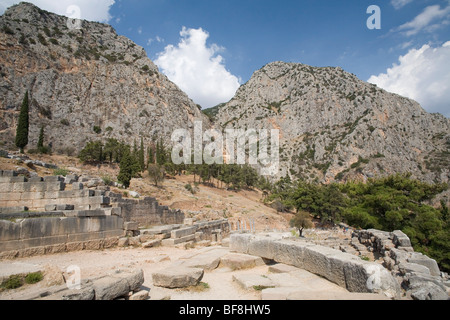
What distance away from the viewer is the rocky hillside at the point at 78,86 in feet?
187

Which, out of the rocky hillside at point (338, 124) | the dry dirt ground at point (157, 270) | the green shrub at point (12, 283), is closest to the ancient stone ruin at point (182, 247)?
the dry dirt ground at point (157, 270)

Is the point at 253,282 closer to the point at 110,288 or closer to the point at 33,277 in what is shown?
the point at 110,288

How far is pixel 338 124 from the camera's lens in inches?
4043

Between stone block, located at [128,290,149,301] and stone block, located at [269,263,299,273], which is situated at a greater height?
stone block, located at [128,290,149,301]

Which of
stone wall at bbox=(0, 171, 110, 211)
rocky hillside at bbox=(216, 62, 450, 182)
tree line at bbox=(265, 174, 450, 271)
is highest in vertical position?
rocky hillside at bbox=(216, 62, 450, 182)

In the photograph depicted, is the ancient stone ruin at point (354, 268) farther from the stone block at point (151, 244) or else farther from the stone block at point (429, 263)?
the stone block at point (151, 244)

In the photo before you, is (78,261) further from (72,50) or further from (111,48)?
(111,48)

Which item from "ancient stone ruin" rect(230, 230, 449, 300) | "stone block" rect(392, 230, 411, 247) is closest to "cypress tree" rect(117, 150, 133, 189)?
"ancient stone ruin" rect(230, 230, 449, 300)

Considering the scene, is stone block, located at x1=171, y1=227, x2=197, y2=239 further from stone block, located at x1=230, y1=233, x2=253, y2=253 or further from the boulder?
the boulder

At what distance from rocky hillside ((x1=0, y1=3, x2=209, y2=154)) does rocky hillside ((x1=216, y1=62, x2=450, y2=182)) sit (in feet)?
132

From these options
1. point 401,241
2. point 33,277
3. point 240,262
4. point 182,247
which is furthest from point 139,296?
point 401,241

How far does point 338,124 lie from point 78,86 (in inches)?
3531

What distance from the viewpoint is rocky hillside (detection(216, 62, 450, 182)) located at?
3366 inches

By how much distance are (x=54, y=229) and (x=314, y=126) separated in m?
109
